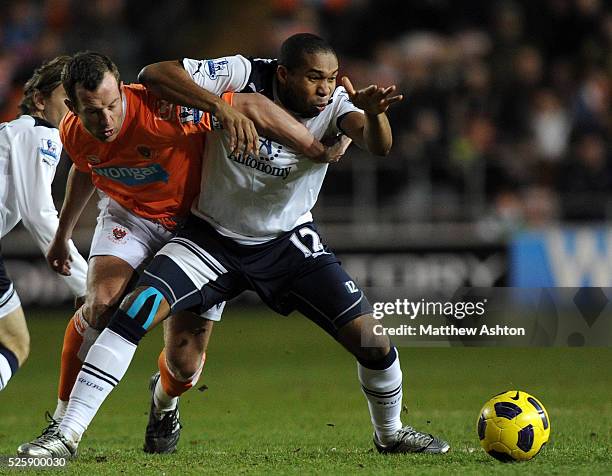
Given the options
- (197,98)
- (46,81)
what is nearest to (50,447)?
(197,98)

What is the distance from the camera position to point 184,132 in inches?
229

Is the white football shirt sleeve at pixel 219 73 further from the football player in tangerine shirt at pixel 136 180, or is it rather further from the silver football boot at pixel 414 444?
the silver football boot at pixel 414 444

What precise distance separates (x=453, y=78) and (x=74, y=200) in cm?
911

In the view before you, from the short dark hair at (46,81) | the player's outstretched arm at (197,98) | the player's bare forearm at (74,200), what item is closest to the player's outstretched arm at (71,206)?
the player's bare forearm at (74,200)

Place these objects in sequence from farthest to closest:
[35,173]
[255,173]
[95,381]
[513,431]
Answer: [35,173] < [255,173] < [513,431] < [95,381]

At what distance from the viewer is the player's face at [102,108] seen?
5562 mm

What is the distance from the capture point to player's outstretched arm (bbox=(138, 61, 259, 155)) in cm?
538

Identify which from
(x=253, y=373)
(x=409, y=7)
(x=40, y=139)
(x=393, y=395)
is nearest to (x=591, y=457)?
(x=393, y=395)

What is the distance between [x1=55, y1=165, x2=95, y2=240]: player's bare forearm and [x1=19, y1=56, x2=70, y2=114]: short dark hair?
18.3 inches

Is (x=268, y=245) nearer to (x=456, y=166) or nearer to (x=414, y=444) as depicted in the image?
(x=414, y=444)

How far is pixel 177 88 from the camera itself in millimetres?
5527

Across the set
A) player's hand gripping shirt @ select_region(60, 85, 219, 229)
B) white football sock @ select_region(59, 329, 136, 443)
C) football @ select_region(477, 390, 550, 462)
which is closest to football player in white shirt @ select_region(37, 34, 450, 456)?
white football sock @ select_region(59, 329, 136, 443)

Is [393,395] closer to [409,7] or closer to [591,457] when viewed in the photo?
[591,457]

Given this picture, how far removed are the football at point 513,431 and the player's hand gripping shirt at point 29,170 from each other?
2549mm
